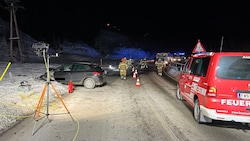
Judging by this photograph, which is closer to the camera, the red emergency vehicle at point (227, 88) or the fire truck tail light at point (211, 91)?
the red emergency vehicle at point (227, 88)

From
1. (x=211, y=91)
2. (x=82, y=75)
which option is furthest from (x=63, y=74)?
(x=211, y=91)

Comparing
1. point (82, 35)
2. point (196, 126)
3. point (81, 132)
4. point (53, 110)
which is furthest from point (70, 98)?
point (82, 35)

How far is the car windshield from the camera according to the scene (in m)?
5.32

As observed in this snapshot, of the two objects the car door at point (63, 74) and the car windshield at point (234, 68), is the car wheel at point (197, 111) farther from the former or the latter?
the car door at point (63, 74)

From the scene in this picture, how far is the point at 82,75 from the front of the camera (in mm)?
12047

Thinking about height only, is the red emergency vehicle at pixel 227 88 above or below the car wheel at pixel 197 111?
above

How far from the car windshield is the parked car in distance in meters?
7.91

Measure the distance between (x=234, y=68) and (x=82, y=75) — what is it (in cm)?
867

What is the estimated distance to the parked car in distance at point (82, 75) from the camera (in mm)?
12016

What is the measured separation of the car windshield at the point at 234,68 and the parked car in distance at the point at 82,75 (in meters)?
7.91

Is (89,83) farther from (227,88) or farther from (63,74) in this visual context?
(227,88)

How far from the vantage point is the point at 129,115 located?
22.5 ft

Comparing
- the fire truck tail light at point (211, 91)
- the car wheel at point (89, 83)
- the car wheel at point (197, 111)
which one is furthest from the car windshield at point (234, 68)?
the car wheel at point (89, 83)

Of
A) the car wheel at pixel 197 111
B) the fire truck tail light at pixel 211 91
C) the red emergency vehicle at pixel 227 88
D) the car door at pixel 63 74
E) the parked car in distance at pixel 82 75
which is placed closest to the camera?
the red emergency vehicle at pixel 227 88
